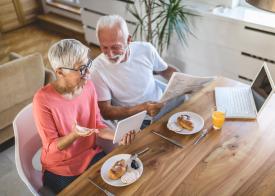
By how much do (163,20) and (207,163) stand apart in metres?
1.82

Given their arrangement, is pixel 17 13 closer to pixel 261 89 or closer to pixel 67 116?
pixel 67 116

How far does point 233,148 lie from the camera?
4.24 feet

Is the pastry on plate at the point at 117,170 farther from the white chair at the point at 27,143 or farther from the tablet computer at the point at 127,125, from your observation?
the white chair at the point at 27,143

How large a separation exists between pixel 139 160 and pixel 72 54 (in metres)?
0.57

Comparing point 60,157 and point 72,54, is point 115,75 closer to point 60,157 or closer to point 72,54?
point 72,54

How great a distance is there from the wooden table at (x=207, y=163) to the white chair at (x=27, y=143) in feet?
1.01

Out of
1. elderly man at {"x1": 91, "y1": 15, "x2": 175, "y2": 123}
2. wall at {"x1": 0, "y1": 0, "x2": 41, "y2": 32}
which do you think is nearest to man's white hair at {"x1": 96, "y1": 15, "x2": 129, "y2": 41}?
elderly man at {"x1": 91, "y1": 15, "x2": 175, "y2": 123}

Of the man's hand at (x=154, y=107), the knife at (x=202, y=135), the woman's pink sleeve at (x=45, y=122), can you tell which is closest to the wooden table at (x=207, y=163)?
the knife at (x=202, y=135)

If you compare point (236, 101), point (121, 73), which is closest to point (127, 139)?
point (121, 73)

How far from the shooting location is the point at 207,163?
1226mm

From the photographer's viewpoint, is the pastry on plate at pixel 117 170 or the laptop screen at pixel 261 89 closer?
the pastry on plate at pixel 117 170

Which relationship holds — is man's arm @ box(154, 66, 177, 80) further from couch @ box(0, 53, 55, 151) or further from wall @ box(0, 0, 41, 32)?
wall @ box(0, 0, 41, 32)

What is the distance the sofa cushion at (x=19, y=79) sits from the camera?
2.03 m

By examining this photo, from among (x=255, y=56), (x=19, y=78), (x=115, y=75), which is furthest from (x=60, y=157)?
(x=255, y=56)
